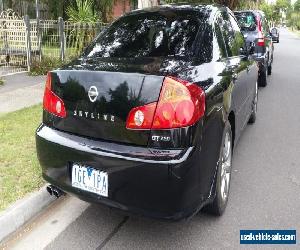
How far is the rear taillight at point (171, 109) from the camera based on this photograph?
2.79 metres

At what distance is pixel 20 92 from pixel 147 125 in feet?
20.6

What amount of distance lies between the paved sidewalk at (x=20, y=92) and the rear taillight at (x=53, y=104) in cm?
367

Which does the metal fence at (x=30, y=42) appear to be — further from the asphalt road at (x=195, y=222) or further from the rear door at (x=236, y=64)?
the asphalt road at (x=195, y=222)

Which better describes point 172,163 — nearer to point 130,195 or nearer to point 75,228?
point 130,195

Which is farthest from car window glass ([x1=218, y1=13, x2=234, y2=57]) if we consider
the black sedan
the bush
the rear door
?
the bush

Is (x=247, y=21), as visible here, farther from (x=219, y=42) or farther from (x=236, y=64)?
(x=219, y=42)

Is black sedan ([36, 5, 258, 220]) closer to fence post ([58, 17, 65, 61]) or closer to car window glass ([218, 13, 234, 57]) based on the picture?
car window glass ([218, 13, 234, 57])

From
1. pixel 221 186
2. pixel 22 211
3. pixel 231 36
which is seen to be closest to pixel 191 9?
pixel 231 36

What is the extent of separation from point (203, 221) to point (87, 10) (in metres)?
12.9

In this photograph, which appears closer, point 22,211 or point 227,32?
point 22,211

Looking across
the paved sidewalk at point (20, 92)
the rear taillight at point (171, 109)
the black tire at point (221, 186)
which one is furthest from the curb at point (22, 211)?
the paved sidewalk at point (20, 92)

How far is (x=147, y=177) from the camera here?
2.74m

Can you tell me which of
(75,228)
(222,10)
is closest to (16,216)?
(75,228)

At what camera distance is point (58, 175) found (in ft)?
10.6
